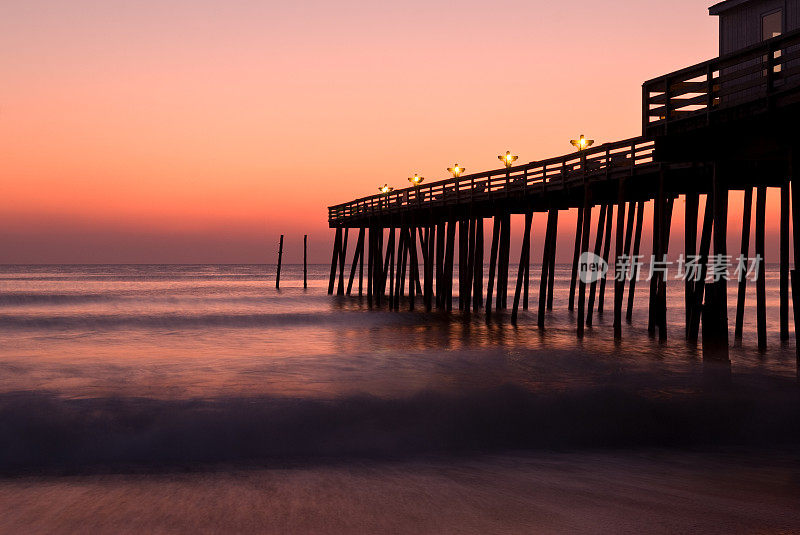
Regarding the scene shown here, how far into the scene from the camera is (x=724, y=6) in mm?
15766

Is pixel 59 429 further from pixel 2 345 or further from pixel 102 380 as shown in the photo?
pixel 2 345

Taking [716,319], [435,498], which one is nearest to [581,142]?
[716,319]

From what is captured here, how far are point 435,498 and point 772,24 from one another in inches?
508

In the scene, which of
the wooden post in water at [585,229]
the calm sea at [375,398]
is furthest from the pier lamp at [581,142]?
the calm sea at [375,398]

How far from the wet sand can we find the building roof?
10867mm

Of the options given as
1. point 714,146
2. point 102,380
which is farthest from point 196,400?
point 714,146

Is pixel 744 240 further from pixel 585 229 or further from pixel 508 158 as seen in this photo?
pixel 508 158

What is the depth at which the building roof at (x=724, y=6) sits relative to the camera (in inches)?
609

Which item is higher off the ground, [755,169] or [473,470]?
[755,169]

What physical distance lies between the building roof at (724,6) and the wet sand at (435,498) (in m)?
10.9

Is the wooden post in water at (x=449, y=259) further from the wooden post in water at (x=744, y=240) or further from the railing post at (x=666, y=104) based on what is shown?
the railing post at (x=666, y=104)

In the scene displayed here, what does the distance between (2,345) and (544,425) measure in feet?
53.0

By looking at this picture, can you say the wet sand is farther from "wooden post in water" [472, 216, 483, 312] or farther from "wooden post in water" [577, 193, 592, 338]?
"wooden post in water" [472, 216, 483, 312]

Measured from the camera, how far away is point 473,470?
25.5ft
